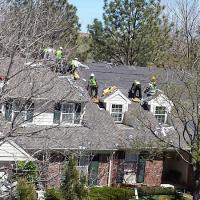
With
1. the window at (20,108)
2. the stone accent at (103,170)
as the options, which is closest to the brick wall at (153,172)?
the stone accent at (103,170)

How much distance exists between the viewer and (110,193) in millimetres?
26141

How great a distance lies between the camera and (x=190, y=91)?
82.9 feet

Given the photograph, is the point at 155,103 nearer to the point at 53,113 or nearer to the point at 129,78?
the point at 129,78

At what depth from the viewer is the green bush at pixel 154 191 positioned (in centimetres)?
2802

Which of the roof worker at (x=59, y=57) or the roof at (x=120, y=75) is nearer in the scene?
the roof worker at (x=59, y=57)

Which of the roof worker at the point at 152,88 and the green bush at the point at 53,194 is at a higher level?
the roof worker at the point at 152,88

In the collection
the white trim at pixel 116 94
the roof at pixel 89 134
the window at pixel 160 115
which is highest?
the white trim at pixel 116 94

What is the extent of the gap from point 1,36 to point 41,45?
1.86 metres

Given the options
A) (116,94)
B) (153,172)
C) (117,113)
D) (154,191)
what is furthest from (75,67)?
(154,191)

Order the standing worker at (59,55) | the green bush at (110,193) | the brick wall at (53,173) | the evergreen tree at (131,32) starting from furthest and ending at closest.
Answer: the evergreen tree at (131,32)
the green bush at (110,193)
the brick wall at (53,173)
the standing worker at (59,55)

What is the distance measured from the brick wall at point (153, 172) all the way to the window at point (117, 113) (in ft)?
11.8

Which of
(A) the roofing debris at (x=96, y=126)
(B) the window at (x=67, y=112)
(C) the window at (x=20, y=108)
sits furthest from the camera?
(B) the window at (x=67, y=112)

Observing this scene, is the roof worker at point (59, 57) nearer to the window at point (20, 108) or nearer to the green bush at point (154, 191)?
the window at point (20, 108)

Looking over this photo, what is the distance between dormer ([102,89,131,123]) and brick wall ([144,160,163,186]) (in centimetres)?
357
